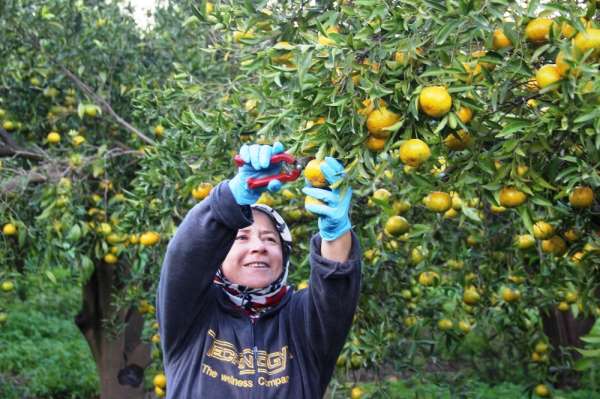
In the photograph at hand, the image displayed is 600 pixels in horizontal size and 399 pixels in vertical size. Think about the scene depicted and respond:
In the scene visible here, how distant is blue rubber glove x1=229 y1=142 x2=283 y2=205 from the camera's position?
198cm

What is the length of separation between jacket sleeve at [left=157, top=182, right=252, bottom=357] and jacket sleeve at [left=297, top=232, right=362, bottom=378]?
24cm

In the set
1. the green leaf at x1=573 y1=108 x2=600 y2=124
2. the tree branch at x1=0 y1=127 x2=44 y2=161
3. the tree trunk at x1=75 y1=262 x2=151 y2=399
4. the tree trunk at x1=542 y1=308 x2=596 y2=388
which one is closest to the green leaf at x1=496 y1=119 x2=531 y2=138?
the green leaf at x1=573 y1=108 x2=600 y2=124

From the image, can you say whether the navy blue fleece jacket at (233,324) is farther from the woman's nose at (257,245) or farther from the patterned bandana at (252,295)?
the woman's nose at (257,245)

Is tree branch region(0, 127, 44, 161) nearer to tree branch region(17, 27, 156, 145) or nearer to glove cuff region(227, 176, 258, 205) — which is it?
tree branch region(17, 27, 156, 145)

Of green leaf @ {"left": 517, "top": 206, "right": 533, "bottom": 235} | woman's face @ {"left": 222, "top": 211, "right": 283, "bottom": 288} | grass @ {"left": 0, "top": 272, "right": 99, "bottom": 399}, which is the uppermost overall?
green leaf @ {"left": 517, "top": 206, "right": 533, "bottom": 235}

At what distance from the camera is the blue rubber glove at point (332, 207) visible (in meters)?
1.90

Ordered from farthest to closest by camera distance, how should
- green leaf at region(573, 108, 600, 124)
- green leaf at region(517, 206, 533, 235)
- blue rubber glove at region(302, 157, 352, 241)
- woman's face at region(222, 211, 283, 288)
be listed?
woman's face at region(222, 211, 283, 288) < green leaf at region(517, 206, 533, 235) < blue rubber glove at region(302, 157, 352, 241) < green leaf at region(573, 108, 600, 124)

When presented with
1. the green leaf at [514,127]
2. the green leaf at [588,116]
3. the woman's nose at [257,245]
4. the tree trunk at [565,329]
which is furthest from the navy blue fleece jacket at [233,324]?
the tree trunk at [565,329]

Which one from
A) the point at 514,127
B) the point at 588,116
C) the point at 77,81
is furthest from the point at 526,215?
the point at 77,81

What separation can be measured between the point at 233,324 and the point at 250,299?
0.08 m

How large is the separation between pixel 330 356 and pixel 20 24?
3.44 metres

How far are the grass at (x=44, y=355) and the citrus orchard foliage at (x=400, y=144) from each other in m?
2.18

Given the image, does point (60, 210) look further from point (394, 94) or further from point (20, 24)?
point (394, 94)

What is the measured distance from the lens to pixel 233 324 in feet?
7.43
